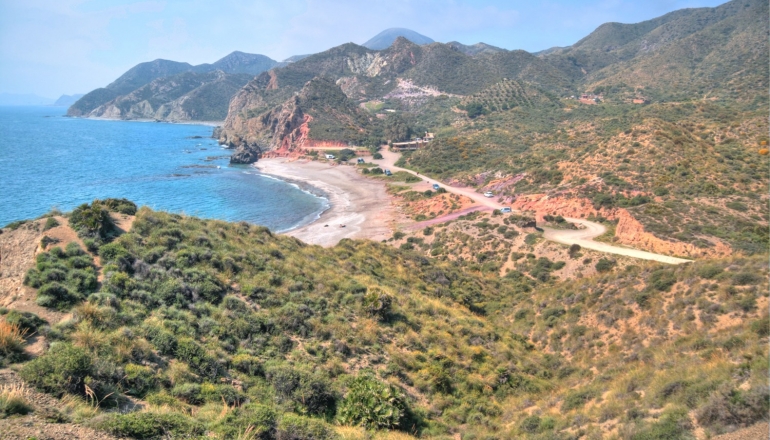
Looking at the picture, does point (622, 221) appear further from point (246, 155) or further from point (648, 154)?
point (246, 155)

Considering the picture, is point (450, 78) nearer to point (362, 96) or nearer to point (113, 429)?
point (362, 96)

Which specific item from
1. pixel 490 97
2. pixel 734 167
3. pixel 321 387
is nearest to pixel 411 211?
pixel 734 167

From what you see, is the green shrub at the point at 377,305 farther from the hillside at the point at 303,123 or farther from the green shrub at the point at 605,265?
the hillside at the point at 303,123

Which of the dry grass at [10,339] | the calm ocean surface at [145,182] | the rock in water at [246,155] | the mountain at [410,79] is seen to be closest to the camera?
the dry grass at [10,339]

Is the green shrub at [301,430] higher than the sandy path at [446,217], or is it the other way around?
the green shrub at [301,430]

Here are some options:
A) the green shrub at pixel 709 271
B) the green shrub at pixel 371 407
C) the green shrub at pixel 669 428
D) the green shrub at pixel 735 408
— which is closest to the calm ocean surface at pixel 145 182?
the green shrub at pixel 371 407

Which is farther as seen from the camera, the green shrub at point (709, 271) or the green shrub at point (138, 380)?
the green shrub at point (709, 271)

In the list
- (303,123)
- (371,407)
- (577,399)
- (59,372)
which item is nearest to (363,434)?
(371,407)
